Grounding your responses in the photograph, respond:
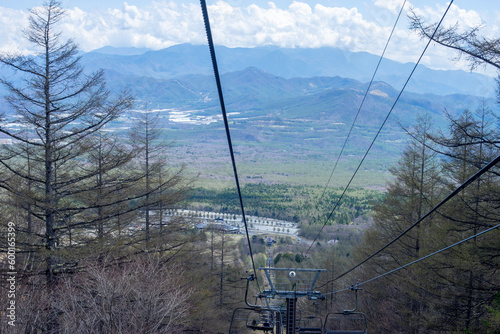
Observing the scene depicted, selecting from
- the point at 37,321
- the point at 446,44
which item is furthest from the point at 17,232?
the point at 446,44

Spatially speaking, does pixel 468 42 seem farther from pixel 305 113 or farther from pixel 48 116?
pixel 305 113

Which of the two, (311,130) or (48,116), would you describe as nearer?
(48,116)

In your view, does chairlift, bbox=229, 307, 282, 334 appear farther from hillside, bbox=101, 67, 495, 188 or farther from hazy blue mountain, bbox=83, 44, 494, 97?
hillside, bbox=101, 67, 495, 188

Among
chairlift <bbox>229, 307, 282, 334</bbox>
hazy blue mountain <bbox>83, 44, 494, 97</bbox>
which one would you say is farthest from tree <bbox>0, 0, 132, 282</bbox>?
chairlift <bbox>229, 307, 282, 334</bbox>

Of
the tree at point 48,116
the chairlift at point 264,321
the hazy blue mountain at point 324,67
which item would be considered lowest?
the chairlift at point 264,321

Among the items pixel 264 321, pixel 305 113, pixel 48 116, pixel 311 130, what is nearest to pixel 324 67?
pixel 305 113

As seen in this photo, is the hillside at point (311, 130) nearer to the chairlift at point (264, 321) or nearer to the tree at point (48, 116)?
the tree at point (48, 116)

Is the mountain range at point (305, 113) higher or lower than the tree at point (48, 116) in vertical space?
higher

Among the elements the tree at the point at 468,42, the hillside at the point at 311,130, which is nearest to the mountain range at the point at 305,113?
the hillside at the point at 311,130

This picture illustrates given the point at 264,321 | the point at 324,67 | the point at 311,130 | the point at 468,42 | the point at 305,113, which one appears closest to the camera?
the point at 468,42

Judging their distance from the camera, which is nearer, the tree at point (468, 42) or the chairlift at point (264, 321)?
the tree at point (468, 42)

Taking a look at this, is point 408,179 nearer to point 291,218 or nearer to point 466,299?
point 466,299
